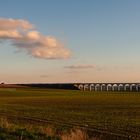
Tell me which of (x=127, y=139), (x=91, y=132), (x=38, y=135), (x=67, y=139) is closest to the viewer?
(x=67, y=139)

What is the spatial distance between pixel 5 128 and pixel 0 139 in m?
4.65

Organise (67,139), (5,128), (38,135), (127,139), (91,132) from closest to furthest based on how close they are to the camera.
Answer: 1. (67,139)
2. (38,135)
3. (127,139)
4. (5,128)
5. (91,132)

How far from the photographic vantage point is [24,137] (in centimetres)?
1947

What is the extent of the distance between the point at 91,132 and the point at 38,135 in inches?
225

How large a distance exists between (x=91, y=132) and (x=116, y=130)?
1.95 metres

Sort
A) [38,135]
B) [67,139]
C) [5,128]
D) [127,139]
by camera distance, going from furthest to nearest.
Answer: [5,128] < [127,139] < [38,135] < [67,139]

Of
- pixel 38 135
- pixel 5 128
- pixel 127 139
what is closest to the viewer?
pixel 38 135

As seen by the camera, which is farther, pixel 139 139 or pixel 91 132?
pixel 91 132

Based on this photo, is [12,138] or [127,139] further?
[127,139]

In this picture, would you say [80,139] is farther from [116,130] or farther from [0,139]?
[116,130]

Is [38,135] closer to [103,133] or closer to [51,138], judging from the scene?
[51,138]

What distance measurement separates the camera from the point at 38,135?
2036 cm

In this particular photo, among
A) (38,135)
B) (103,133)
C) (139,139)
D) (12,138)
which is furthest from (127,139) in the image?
(12,138)

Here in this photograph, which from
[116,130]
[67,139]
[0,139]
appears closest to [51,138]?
[67,139]
